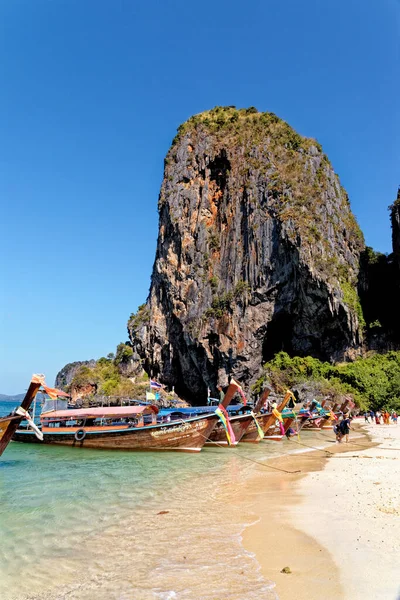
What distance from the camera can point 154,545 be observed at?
22.3 ft

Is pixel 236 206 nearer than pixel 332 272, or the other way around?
pixel 332 272

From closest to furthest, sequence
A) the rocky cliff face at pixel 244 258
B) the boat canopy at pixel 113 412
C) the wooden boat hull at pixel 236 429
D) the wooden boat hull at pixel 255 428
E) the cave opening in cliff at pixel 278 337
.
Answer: the wooden boat hull at pixel 236 429
the boat canopy at pixel 113 412
the wooden boat hull at pixel 255 428
the rocky cliff face at pixel 244 258
the cave opening in cliff at pixel 278 337

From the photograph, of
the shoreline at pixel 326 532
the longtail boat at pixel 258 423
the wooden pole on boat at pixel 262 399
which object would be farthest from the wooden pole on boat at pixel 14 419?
the longtail boat at pixel 258 423

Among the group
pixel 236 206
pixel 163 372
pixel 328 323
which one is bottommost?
pixel 163 372

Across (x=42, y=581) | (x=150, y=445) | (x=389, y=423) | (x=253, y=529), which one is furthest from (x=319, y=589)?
(x=389, y=423)

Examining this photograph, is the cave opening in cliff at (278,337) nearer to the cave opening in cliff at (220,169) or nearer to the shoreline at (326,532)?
the cave opening in cliff at (220,169)

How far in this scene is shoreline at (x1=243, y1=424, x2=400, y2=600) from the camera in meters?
4.86

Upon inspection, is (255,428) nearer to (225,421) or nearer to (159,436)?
(159,436)

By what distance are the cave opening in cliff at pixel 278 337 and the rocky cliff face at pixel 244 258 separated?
6.3 inches

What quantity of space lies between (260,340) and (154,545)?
4025cm

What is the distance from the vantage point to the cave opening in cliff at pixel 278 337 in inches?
1854

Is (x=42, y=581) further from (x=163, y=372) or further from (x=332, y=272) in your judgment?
(x=163, y=372)

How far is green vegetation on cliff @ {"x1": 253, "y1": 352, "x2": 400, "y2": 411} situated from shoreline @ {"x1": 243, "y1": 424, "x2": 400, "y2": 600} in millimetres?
27029

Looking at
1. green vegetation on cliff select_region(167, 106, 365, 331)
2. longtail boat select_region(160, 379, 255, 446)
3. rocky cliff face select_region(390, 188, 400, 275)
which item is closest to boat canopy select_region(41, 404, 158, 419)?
longtail boat select_region(160, 379, 255, 446)
